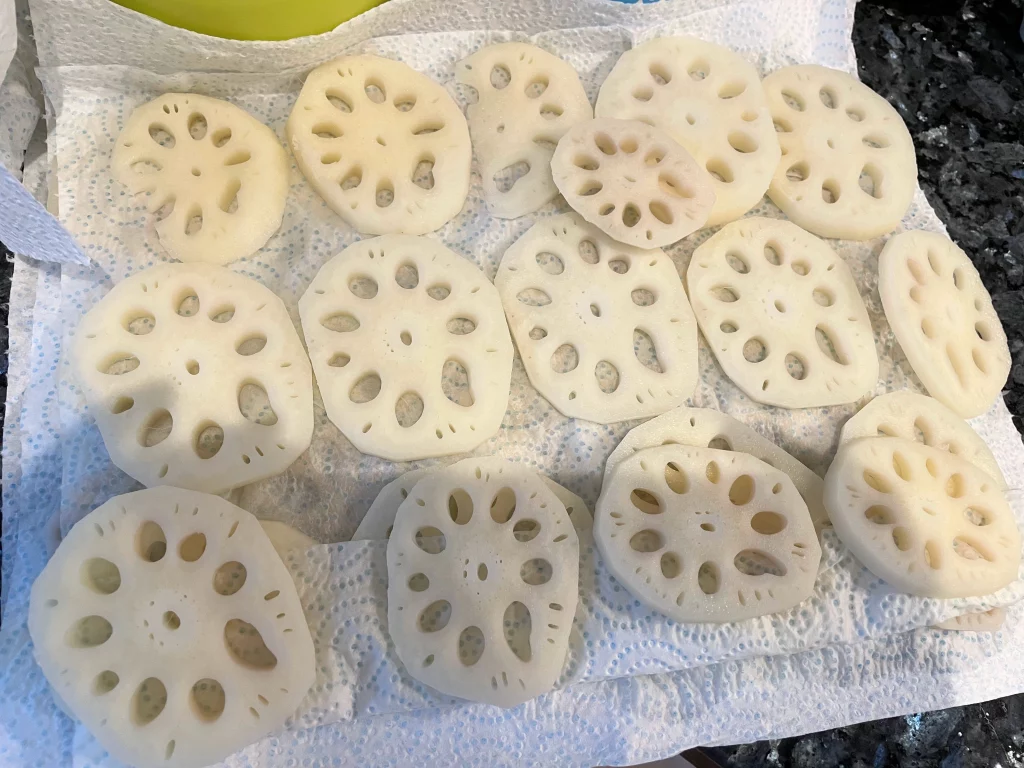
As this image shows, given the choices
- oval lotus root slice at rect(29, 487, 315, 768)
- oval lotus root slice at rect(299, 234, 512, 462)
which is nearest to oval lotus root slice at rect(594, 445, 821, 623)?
oval lotus root slice at rect(299, 234, 512, 462)

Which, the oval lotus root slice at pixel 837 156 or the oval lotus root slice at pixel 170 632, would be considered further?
the oval lotus root slice at pixel 837 156

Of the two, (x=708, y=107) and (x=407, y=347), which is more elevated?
(x=708, y=107)

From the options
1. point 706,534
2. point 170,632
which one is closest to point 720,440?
point 706,534

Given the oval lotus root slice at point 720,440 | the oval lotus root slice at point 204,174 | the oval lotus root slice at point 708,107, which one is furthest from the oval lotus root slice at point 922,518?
the oval lotus root slice at point 204,174

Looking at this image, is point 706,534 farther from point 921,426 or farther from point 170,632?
point 170,632

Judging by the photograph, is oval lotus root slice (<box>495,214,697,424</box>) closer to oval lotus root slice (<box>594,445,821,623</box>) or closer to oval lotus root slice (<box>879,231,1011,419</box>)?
oval lotus root slice (<box>594,445,821,623</box>)

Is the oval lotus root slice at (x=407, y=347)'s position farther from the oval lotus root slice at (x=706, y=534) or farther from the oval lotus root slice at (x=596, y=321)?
the oval lotus root slice at (x=706, y=534)
